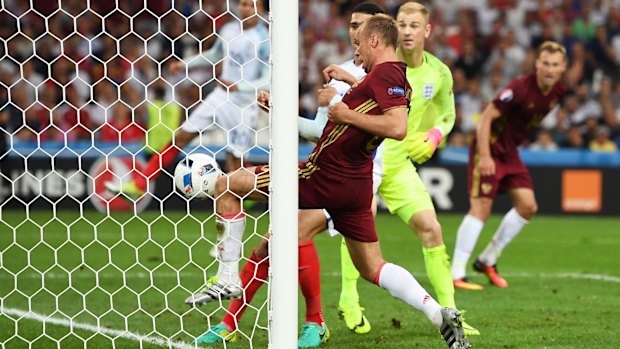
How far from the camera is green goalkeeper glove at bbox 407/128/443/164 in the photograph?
6230 millimetres

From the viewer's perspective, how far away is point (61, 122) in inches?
544

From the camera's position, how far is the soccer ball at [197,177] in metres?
5.00

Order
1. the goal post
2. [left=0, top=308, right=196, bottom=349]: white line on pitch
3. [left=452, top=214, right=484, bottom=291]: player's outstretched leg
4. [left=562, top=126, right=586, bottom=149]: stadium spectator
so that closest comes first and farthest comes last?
the goal post
[left=0, top=308, right=196, bottom=349]: white line on pitch
[left=452, top=214, right=484, bottom=291]: player's outstretched leg
[left=562, top=126, right=586, bottom=149]: stadium spectator

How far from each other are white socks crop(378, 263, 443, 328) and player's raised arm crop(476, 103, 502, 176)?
318cm

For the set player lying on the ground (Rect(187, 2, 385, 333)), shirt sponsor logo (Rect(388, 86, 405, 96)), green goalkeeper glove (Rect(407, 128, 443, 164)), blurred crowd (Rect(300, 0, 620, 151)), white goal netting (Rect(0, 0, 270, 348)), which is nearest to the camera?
shirt sponsor logo (Rect(388, 86, 405, 96))

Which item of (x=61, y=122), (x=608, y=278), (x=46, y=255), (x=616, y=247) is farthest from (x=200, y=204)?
(x=608, y=278)

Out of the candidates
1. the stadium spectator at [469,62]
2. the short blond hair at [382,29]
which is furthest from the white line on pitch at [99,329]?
the stadium spectator at [469,62]

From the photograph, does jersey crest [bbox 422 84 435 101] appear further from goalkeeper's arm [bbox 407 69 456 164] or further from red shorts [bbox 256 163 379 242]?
red shorts [bbox 256 163 379 242]

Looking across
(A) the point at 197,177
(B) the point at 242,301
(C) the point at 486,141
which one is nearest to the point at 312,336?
(B) the point at 242,301

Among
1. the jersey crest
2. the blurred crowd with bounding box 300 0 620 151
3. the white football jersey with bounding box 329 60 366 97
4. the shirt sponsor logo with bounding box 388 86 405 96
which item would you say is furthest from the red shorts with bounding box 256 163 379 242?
the blurred crowd with bounding box 300 0 620 151

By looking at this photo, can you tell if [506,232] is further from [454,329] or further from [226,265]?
[226,265]

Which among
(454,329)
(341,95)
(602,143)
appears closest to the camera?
(454,329)

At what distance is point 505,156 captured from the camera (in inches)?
336

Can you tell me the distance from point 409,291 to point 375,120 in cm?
91
